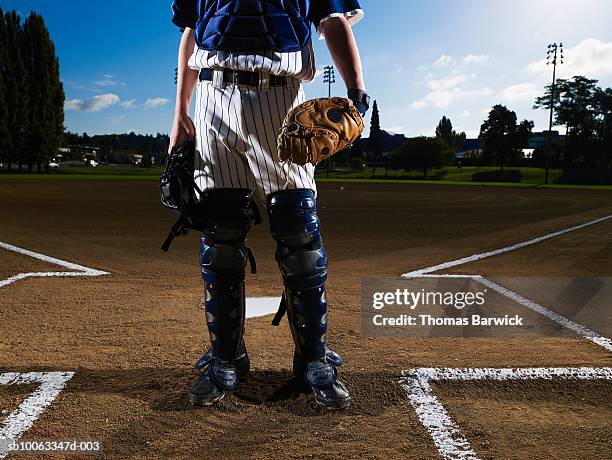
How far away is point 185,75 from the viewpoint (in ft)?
8.66

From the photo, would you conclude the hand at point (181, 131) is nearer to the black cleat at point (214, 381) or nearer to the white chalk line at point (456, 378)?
the black cleat at point (214, 381)

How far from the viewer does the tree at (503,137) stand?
60094 millimetres

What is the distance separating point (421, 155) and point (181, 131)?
189 ft

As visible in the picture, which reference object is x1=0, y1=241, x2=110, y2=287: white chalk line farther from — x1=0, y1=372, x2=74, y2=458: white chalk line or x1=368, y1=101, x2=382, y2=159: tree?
x1=368, y1=101, x2=382, y2=159: tree

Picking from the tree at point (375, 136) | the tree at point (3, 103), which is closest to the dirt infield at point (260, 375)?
the tree at point (3, 103)

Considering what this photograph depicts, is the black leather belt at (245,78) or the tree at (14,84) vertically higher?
the tree at (14,84)

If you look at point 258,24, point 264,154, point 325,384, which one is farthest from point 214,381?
point 258,24

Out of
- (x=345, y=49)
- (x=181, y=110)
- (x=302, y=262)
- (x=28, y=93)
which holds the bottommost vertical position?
(x=302, y=262)

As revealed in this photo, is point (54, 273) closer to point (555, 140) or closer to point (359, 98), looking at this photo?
point (359, 98)

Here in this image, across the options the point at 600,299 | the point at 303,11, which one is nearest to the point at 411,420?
the point at 303,11

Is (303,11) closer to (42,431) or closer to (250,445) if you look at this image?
(250,445)

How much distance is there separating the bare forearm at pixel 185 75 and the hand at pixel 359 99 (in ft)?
2.52

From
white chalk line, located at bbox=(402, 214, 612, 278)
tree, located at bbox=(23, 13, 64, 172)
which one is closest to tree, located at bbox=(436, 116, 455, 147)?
tree, located at bbox=(23, 13, 64, 172)

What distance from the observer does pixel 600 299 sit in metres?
4.22
